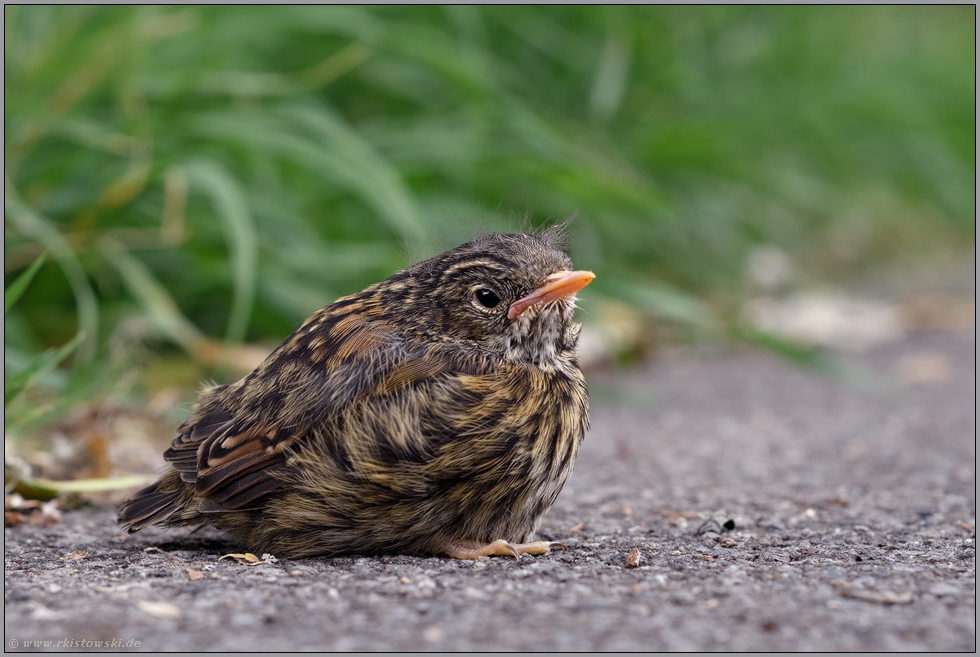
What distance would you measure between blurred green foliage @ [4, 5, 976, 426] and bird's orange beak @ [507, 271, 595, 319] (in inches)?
24.0

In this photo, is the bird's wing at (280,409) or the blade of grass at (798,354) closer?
the bird's wing at (280,409)

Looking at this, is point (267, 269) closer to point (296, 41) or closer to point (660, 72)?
point (296, 41)

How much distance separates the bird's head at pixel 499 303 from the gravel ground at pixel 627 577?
2.29 feet

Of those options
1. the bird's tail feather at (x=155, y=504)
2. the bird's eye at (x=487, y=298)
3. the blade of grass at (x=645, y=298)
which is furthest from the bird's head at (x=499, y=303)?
the blade of grass at (x=645, y=298)

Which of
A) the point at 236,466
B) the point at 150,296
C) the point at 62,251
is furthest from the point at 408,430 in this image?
the point at 62,251

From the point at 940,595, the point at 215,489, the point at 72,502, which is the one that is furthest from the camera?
the point at 72,502

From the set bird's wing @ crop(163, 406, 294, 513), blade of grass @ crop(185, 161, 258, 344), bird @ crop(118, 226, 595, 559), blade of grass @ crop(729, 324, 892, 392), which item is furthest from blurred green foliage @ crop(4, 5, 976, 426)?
bird's wing @ crop(163, 406, 294, 513)

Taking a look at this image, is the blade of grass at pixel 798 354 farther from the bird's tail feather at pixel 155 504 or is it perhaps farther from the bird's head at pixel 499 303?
the bird's tail feather at pixel 155 504

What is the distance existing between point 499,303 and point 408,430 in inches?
24.0

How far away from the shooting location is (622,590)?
2521 mm

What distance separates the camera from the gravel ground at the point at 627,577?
7.20ft

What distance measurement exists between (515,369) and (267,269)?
2.77 m

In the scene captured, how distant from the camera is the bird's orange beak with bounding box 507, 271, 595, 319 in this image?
3.19m

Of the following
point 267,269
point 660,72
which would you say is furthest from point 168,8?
point 660,72
